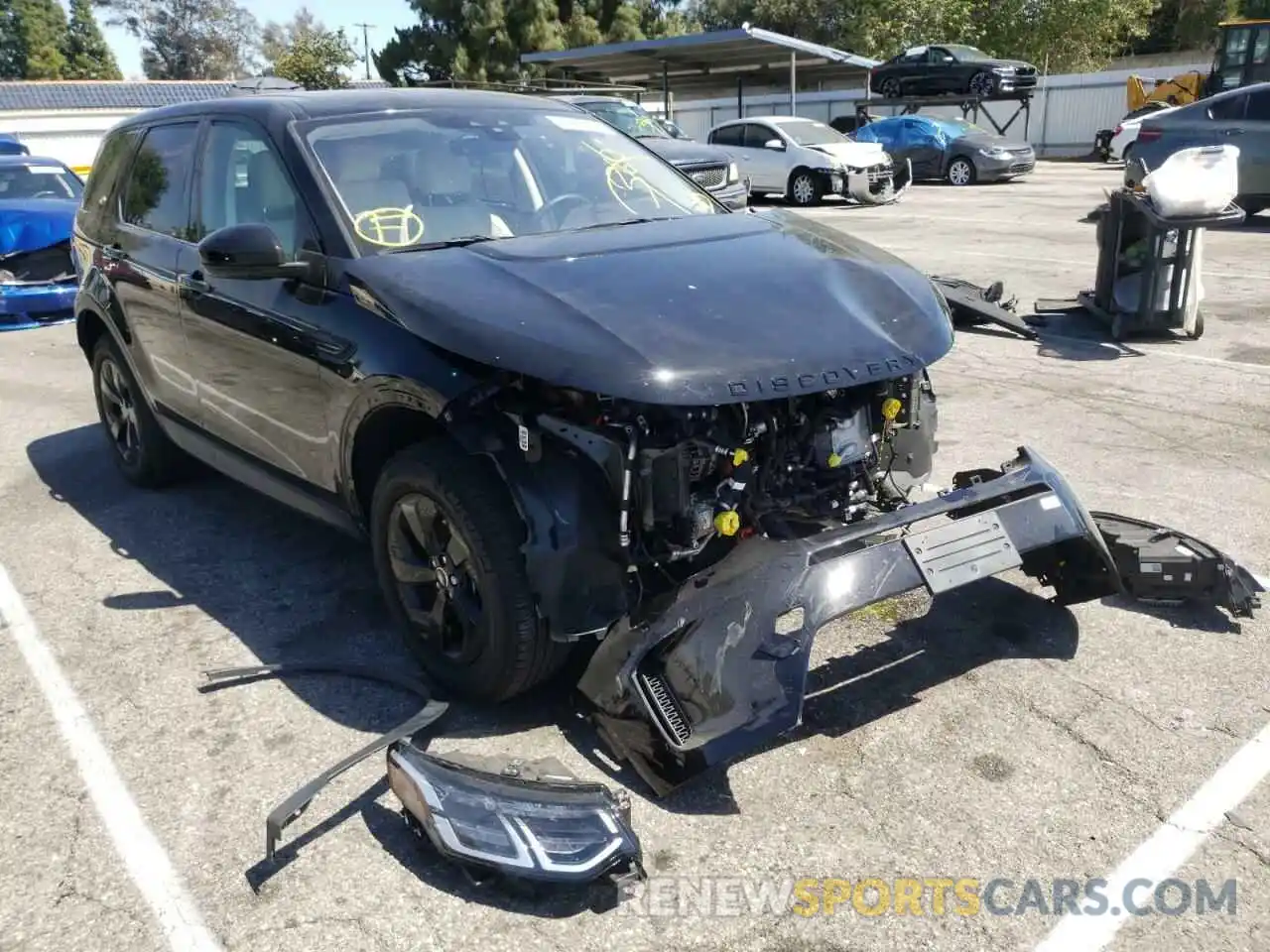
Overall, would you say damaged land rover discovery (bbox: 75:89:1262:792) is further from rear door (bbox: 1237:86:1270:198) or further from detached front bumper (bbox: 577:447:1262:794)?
rear door (bbox: 1237:86:1270:198)

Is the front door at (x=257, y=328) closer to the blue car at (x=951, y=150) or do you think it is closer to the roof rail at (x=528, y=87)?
the roof rail at (x=528, y=87)

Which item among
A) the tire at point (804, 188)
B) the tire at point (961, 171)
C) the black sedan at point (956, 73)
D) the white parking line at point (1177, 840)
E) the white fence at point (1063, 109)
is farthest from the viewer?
the white fence at point (1063, 109)

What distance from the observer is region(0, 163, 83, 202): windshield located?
38.7ft

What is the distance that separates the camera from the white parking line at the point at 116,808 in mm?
2645

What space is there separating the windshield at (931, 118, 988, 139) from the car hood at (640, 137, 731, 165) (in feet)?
34.1

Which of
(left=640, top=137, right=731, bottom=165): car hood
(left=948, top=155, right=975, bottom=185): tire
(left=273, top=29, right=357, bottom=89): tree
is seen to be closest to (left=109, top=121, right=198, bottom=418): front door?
(left=640, top=137, right=731, bottom=165): car hood

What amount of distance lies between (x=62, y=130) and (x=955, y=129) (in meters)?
23.9

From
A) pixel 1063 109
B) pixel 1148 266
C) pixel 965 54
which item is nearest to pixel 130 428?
pixel 1148 266

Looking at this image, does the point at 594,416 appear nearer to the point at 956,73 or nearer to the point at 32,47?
the point at 956,73

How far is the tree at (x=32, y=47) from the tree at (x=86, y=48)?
2050 millimetres

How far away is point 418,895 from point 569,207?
2531 millimetres

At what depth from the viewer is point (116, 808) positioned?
→ 3111 mm

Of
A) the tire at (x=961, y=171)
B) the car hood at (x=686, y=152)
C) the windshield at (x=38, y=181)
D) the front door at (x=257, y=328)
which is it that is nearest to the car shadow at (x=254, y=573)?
the front door at (x=257, y=328)

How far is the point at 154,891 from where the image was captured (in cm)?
276
